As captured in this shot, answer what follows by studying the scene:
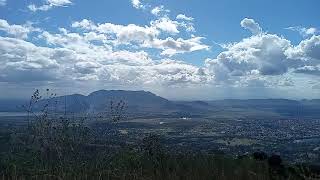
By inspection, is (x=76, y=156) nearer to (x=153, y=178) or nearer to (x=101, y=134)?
(x=101, y=134)

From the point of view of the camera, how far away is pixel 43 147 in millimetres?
7973

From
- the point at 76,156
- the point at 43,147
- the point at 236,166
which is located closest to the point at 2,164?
the point at 43,147

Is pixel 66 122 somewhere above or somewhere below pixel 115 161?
above

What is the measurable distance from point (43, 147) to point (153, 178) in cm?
230

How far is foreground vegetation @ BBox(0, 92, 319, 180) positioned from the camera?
6840mm

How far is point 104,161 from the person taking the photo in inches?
312

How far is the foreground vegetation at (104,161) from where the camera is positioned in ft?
22.4

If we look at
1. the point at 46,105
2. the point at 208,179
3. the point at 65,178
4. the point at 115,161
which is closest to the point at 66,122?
the point at 46,105

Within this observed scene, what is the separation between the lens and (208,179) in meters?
6.81

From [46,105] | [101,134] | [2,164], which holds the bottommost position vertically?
[2,164]

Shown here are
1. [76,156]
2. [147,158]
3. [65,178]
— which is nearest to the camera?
[65,178]

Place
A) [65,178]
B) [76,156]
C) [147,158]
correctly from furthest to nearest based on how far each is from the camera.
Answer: [147,158], [76,156], [65,178]

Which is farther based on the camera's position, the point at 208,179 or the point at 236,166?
the point at 236,166

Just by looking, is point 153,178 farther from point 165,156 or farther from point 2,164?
point 2,164
